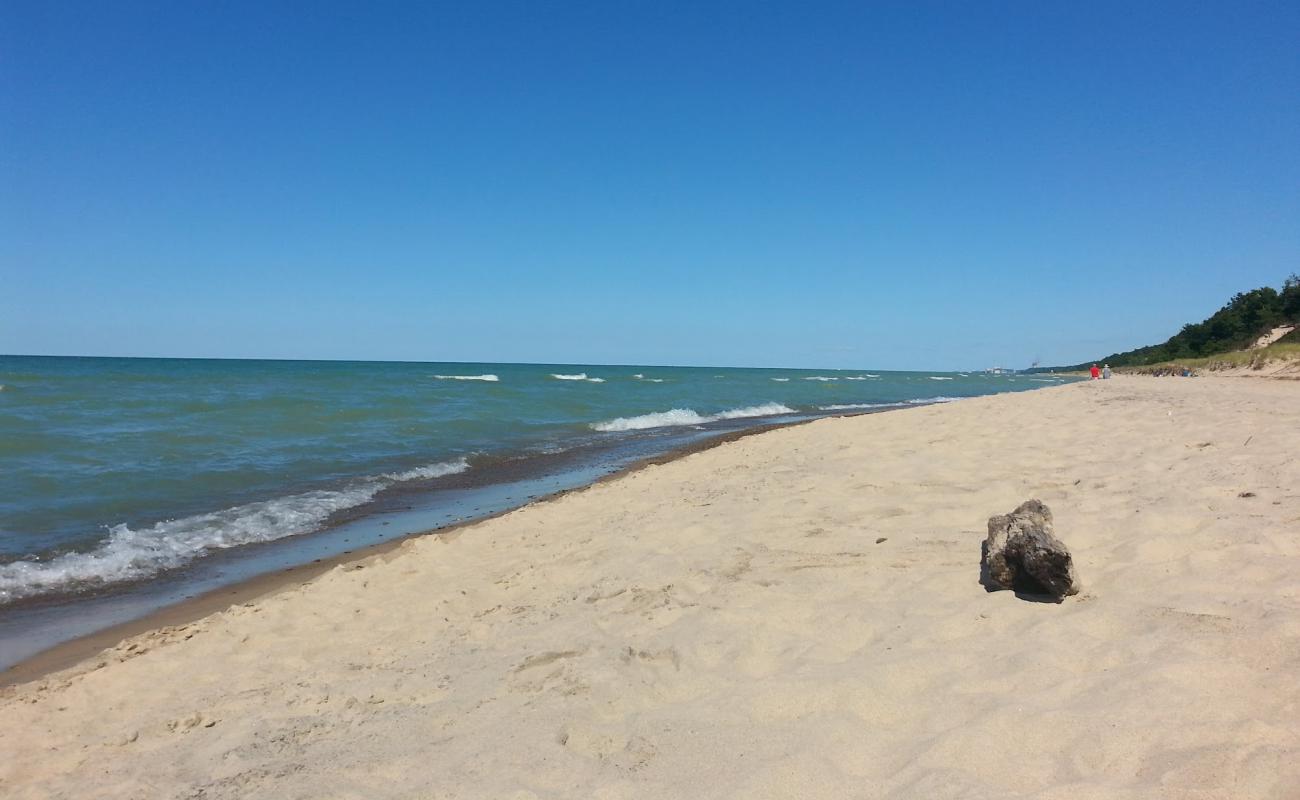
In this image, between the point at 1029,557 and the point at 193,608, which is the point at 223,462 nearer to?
the point at 193,608

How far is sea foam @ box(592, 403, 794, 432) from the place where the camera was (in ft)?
64.4

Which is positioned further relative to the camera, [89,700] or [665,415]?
[665,415]

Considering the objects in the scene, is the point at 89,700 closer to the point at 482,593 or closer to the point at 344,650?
the point at 344,650

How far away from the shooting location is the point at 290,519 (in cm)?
834

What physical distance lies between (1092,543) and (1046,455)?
3161 mm

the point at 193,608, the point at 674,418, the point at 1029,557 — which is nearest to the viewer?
the point at 1029,557

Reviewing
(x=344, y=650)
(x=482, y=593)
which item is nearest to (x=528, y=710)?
(x=344, y=650)

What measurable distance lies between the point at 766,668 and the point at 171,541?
277 inches

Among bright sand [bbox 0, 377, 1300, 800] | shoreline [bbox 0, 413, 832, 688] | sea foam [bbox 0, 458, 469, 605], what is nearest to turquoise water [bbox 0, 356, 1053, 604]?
sea foam [bbox 0, 458, 469, 605]

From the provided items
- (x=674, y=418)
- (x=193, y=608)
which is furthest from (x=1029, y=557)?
(x=674, y=418)

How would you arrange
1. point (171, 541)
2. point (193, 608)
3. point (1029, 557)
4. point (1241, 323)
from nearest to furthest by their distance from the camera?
point (1029, 557)
point (193, 608)
point (171, 541)
point (1241, 323)

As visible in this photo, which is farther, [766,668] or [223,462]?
[223,462]

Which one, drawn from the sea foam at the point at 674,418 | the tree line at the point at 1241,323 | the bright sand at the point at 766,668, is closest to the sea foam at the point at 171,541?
the bright sand at the point at 766,668

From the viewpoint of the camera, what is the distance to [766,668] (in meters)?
3.06
